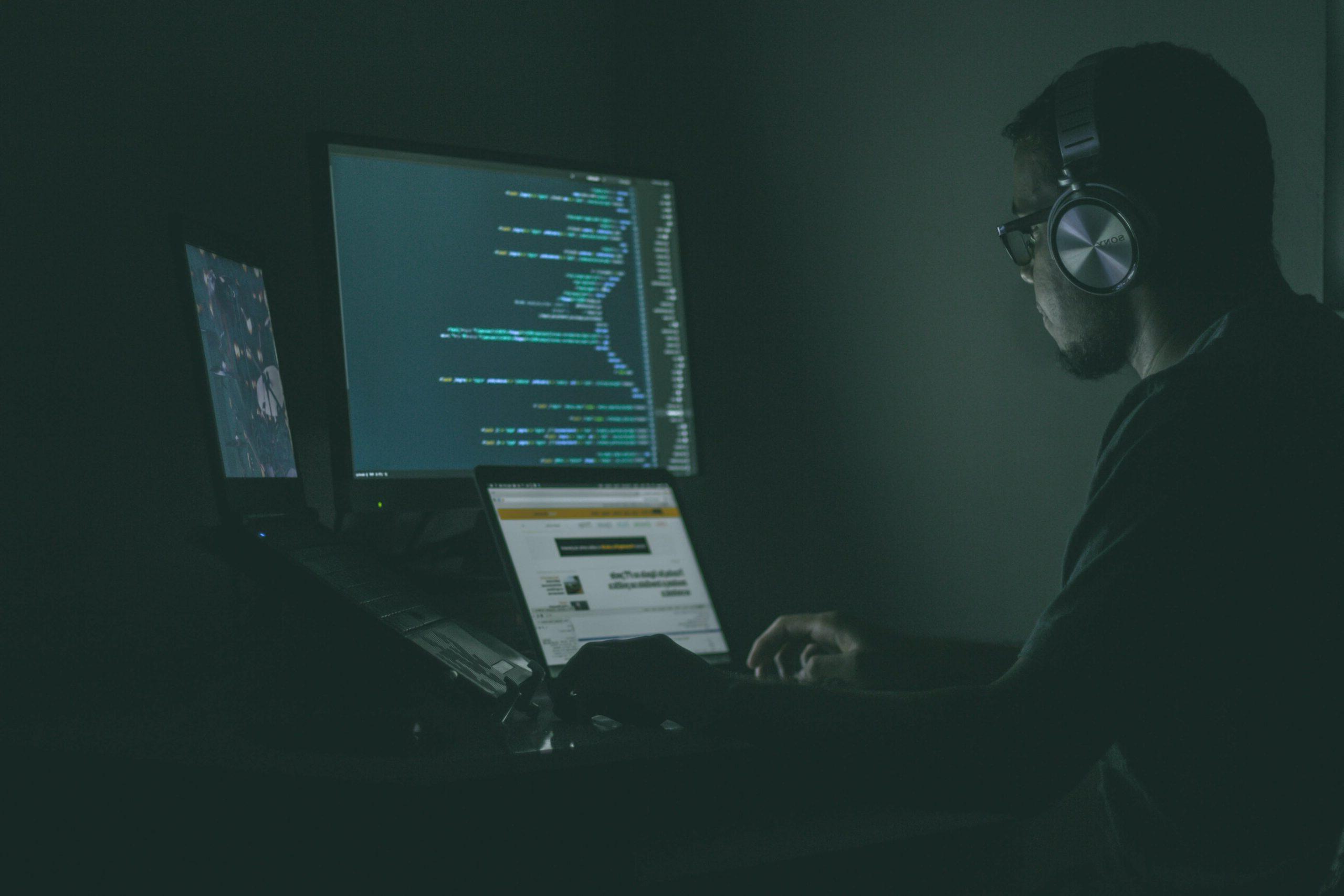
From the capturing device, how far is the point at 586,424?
131 centimetres

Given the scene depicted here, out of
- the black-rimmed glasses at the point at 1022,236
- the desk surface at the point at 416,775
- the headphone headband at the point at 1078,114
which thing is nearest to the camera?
the desk surface at the point at 416,775

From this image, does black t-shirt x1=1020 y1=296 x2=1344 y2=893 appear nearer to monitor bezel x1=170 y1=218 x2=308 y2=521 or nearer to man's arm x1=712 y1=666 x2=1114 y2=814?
man's arm x1=712 y1=666 x2=1114 y2=814

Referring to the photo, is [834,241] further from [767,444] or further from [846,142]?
[767,444]

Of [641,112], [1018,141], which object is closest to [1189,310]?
[1018,141]

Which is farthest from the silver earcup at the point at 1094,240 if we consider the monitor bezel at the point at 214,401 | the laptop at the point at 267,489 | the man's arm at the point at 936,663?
the monitor bezel at the point at 214,401

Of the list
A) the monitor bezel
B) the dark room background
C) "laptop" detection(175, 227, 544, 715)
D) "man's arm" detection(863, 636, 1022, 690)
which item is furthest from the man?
the dark room background

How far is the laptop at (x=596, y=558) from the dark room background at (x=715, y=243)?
0.09m

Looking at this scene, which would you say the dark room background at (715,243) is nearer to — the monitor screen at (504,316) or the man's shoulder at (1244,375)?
the monitor screen at (504,316)

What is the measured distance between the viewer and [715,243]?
5.29ft

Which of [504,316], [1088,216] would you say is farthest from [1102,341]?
[504,316]

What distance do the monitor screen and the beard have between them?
0.53m

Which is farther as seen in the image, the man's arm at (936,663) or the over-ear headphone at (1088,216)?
the man's arm at (936,663)

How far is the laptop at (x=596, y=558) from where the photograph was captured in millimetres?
1070

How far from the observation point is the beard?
968mm
